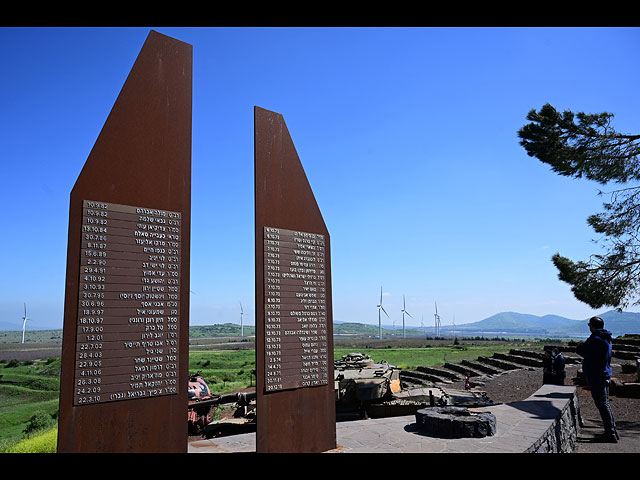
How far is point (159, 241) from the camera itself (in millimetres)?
6523

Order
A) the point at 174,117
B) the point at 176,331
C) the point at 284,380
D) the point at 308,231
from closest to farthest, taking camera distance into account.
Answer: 1. the point at 176,331
2. the point at 174,117
3. the point at 284,380
4. the point at 308,231

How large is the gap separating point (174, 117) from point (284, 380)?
4543 mm

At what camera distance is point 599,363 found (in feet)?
27.1

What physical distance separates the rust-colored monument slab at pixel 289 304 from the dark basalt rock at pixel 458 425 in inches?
71.4

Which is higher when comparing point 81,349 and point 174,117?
point 174,117

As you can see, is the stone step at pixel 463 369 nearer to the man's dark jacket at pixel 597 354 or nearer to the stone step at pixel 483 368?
the stone step at pixel 483 368

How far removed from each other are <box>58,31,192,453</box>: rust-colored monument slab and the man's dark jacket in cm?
719

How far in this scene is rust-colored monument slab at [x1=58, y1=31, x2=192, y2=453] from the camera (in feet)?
18.7

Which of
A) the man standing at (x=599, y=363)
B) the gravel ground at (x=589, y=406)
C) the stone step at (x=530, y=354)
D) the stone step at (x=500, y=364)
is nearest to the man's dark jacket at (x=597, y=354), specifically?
the man standing at (x=599, y=363)

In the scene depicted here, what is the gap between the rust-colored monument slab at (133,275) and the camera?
570cm

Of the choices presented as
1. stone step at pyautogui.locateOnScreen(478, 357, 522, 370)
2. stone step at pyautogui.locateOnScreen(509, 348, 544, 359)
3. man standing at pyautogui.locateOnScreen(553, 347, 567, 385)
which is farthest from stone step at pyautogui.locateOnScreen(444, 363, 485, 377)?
man standing at pyautogui.locateOnScreen(553, 347, 567, 385)

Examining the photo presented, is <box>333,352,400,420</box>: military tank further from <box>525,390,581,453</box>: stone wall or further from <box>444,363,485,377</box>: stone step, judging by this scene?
<box>444,363,485,377</box>: stone step
